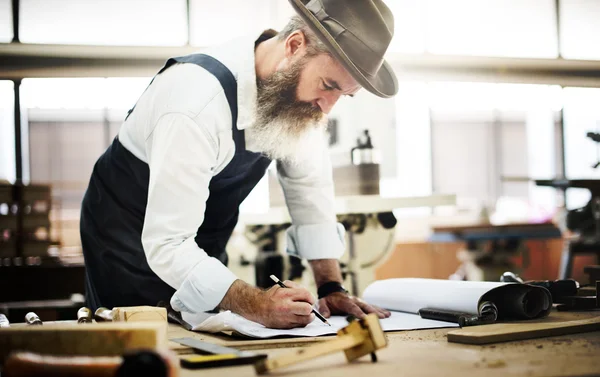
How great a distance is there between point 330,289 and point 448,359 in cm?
83

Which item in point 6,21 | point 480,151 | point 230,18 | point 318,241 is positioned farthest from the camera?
point 480,151

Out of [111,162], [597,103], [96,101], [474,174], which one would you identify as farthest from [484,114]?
[111,162]

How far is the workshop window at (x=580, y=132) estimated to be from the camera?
7051 mm

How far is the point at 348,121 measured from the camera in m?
4.55

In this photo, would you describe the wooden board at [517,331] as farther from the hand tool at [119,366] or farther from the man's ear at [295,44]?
the man's ear at [295,44]

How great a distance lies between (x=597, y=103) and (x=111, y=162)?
6371 millimetres

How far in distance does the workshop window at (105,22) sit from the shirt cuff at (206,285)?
4552mm

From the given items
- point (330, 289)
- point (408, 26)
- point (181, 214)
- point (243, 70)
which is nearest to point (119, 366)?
point (181, 214)

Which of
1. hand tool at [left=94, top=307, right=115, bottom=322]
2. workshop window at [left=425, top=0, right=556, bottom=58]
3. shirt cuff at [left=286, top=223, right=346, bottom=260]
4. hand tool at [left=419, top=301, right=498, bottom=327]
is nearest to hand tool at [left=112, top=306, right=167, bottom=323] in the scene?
hand tool at [left=94, top=307, right=115, bottom=322]

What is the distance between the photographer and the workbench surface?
0.93 meters

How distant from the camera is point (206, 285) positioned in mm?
1506

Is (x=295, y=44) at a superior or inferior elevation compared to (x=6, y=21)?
inferior

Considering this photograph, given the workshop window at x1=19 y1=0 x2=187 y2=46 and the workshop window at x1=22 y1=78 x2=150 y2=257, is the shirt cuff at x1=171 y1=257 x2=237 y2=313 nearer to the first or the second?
the workshop window at x1=19 y1=0 x2=187 y2=46

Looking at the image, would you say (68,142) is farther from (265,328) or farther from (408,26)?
(265,328)
